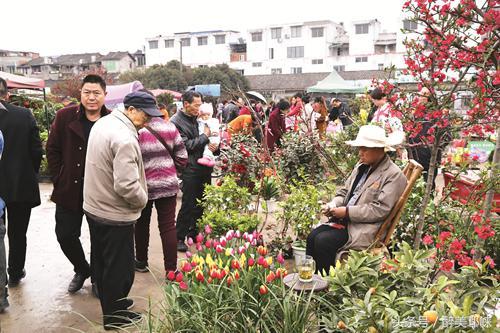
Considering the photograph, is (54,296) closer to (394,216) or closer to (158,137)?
(158,137)

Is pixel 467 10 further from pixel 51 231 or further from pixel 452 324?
pixel 51 231

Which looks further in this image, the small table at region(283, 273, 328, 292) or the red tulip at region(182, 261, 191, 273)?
the red tulip at region(182, 261, 191, 273)

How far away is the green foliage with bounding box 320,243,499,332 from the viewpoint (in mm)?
2137

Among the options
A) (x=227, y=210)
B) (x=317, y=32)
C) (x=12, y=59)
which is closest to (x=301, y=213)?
(x=227, y=210)

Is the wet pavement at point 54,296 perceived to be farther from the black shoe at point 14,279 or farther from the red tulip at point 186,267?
the red tulip at point 186,267

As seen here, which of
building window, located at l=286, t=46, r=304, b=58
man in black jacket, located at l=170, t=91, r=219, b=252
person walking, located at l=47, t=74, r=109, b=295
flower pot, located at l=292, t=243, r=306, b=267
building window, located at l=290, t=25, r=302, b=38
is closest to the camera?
person walking, located at l=47, t=74, r=109, b=295

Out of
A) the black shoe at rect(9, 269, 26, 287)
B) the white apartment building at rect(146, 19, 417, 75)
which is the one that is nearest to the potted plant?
the black shoe at rect(9, 269, 26, 287)

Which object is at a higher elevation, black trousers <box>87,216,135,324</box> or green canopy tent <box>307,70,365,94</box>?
green canopy tent <box>307,70,365,94</box>

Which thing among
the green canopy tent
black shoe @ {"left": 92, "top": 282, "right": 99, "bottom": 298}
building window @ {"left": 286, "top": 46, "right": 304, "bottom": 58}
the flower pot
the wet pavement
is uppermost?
building window @ {"left": 286, "top": 46, "right": 304, "bottom": 58}

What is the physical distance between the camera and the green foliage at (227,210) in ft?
14.8

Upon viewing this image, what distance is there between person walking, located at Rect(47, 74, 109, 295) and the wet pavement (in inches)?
19.8

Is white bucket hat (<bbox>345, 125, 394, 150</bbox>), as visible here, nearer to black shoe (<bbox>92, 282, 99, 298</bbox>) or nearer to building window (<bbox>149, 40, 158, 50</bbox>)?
black shoe (<bbox>92, 282, 99, 298</bbox>)

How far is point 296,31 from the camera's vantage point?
175 feet

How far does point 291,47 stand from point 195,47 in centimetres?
1379
